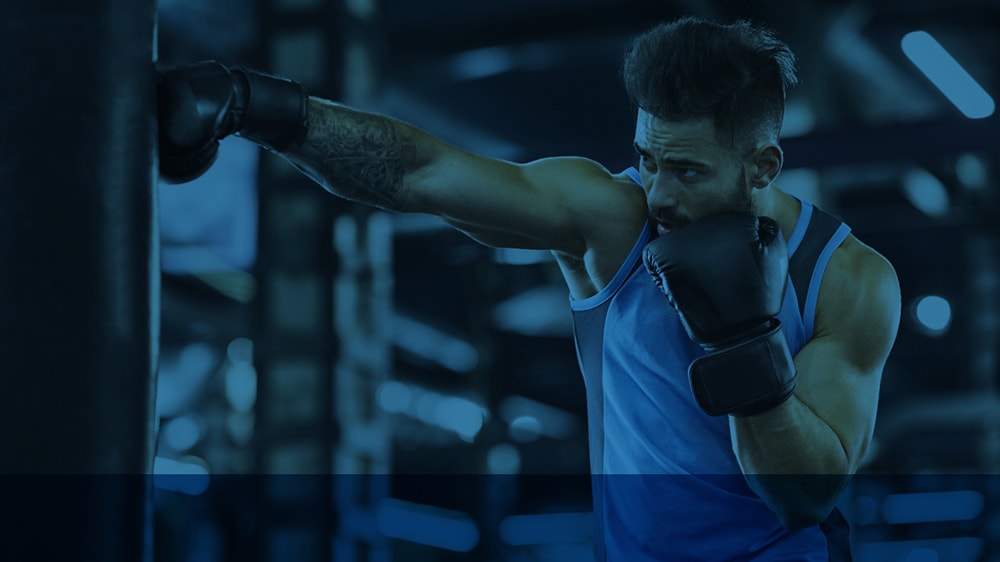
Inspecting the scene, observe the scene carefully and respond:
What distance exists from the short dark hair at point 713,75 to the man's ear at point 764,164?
0.03m

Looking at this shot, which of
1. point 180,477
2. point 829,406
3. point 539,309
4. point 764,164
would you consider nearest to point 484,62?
point 539,309

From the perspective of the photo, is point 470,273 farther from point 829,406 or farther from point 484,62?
point 829,406

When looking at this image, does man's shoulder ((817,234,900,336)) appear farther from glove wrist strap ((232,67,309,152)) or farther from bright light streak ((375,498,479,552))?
bright light streak ((375,498,479,552))

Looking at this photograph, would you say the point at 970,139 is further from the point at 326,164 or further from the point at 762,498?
the point at 326,164

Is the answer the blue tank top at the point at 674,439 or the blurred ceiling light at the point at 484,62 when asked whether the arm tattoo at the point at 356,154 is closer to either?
the blue tank top at the point at 674,439

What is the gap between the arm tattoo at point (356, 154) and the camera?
1.99 meters

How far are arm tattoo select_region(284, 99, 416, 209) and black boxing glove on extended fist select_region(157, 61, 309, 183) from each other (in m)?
0.05

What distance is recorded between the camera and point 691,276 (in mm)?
1965

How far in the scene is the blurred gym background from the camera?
4945 mm

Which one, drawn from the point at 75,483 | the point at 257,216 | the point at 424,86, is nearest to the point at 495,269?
the point at 424,86

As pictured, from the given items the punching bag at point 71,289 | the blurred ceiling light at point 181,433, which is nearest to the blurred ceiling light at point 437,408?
the blurred ceiling light at point 181,433

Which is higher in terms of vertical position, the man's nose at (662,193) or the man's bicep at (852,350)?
the man's nose at (662,193)

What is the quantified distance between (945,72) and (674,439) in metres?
4.80

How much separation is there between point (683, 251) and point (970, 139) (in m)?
2.84
